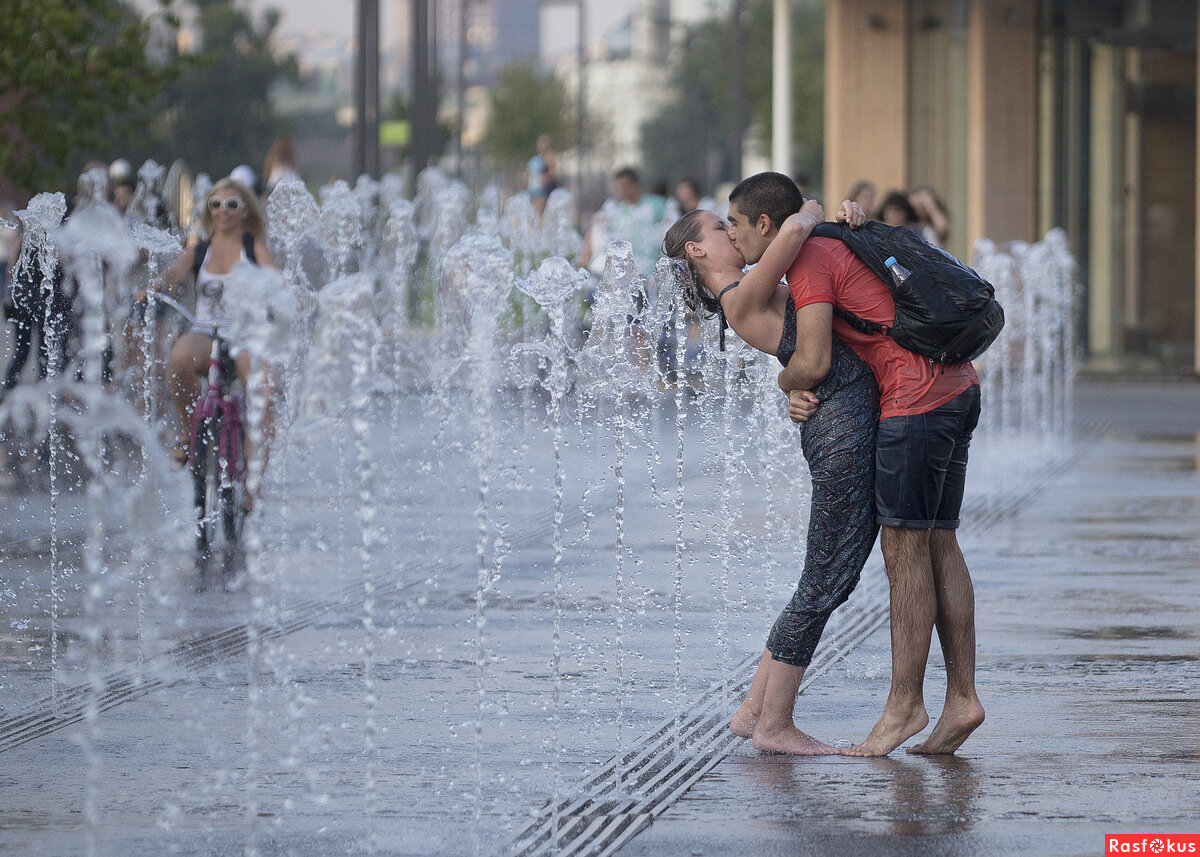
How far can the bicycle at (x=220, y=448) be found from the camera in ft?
31.6

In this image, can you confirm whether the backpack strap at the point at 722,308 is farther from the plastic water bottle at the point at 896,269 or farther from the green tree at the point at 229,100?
the green tree at the point at 229,100

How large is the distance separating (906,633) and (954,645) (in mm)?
148

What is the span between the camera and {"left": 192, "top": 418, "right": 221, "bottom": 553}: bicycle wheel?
31.4ft

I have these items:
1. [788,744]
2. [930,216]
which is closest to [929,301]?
[788,744]

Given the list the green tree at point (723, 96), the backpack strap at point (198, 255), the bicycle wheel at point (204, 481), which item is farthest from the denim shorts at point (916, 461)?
the green tree at point (723, 96)

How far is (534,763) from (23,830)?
138cm

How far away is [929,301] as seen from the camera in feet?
17.5

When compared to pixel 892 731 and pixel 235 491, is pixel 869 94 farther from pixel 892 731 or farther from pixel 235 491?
pixel 892 731

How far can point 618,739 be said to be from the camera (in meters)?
5.67

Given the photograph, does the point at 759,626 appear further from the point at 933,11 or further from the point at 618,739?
the point at 933,11

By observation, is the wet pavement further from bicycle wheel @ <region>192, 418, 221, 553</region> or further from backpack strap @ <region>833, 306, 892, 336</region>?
backpack strap @ <region>833, 306, 892, 336</region>

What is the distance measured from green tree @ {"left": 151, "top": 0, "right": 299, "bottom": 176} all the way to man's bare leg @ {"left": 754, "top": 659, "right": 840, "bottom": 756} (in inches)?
2425

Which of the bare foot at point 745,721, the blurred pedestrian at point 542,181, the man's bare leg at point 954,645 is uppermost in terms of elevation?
the blurred pedestrian at point 542,181

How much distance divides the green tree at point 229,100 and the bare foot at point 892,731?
202 ft
